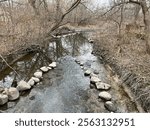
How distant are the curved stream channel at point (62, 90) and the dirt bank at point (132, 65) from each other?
12.6 inches

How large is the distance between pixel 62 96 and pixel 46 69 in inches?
84.3

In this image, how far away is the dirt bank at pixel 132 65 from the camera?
5.07 metres

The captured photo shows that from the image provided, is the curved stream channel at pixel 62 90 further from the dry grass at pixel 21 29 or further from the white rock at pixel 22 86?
the dry grass at pixel 21 29

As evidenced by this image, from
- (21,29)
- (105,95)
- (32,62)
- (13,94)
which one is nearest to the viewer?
(13,94)

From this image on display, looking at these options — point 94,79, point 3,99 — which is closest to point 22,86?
point 3,99

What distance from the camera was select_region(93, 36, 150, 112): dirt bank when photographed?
507 centimetres

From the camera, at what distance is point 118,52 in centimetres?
813

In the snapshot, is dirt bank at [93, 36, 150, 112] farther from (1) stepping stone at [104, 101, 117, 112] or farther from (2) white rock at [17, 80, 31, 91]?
(2) white rock at [17, 80, 31, 91]

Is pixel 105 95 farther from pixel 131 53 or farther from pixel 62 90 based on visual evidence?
pixel 131 53

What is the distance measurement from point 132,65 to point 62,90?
255 cm

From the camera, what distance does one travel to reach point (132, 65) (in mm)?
6316

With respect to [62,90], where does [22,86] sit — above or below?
above

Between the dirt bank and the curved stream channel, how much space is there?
320 mm

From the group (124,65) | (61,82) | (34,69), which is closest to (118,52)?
(124,65)
